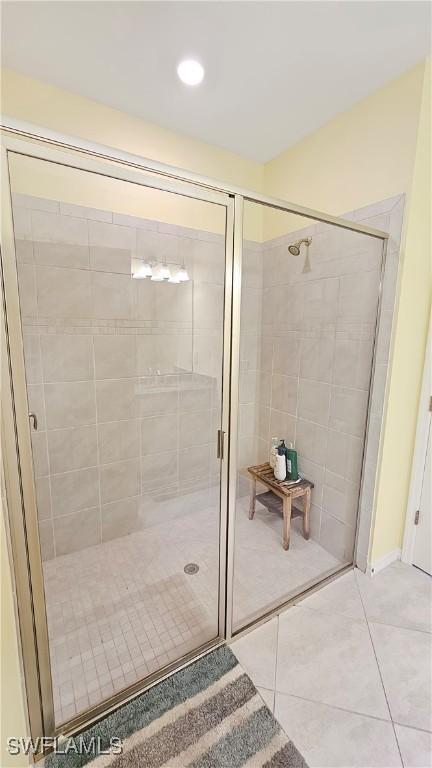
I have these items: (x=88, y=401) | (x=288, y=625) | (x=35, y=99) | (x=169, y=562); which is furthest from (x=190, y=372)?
(x=35, y=99)

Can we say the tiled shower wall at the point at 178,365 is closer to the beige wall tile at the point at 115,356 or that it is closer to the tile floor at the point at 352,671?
the beige wall tile at the point at 115,356

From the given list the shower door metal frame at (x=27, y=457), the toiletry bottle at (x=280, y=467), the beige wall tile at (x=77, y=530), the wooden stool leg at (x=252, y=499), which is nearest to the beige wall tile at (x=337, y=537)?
the toiletry bottle at (x=280, y=467)

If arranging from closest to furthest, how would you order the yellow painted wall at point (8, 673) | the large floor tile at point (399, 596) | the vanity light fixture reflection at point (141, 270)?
the yellow painted wall at point (8, 673), the large floor tile at point (399, 596), the vanity light fixture reflection at point (141, 270)

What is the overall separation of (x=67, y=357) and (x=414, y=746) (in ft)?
6.64

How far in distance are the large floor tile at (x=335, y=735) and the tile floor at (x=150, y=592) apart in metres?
0.38

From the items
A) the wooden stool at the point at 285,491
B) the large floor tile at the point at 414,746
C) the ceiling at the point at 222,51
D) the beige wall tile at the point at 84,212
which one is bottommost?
the large floor tile at the point at 414,746

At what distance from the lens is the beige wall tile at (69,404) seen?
162cm

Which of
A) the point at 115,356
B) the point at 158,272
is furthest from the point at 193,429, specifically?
the point at 158,272

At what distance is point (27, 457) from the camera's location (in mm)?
873

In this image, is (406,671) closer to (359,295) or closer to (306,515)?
(306,515)

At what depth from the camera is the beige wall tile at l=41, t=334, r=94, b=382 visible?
1588 millimetres

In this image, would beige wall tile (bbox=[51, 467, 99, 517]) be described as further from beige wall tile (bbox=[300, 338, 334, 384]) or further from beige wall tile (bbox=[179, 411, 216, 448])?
beige wall tile (bbox=[300, 338, 334, 384])

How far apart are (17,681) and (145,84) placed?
7.42ft

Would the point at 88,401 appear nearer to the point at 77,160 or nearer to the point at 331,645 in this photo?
the point at 77,160
